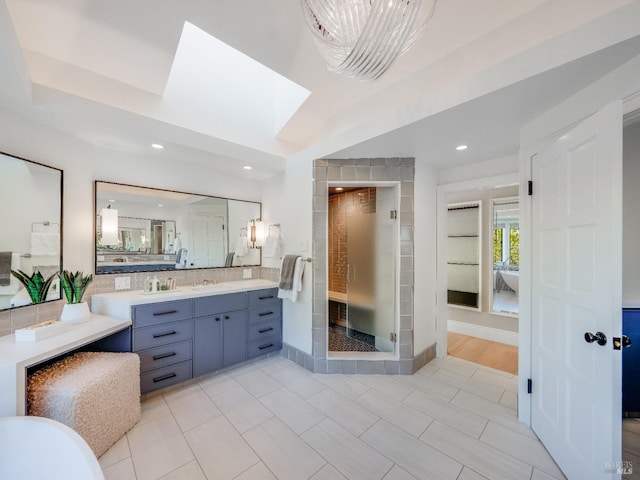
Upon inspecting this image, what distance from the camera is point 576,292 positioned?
1357mm

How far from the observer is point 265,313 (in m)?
2.87

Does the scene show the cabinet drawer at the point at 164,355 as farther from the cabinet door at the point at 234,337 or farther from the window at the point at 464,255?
the window at the point at 464,255

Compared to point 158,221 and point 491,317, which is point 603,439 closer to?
point 491,317

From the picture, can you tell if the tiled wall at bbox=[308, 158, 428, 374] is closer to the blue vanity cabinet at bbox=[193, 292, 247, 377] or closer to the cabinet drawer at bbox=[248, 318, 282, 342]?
the cabinet drawer at bbox=[248, 318, 282, 342]

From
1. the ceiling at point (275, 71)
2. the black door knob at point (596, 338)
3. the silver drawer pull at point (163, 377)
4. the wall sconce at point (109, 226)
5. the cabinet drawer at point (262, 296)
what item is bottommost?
the silver drawer pull at point (163, 377)

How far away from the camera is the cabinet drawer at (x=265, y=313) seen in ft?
9.05

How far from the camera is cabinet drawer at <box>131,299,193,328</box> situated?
6.66 feet

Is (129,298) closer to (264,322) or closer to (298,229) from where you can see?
(264,322)

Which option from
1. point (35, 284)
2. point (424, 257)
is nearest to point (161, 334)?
point (35, 284)

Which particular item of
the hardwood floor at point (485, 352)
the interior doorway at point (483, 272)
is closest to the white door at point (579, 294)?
the hardwood floor at point (485, 352)

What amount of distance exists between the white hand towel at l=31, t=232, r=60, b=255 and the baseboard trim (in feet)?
15.8

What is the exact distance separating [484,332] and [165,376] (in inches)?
158

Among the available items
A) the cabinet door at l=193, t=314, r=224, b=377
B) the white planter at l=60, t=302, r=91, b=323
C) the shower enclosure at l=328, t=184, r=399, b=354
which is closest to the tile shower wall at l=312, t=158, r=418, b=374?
the shower enclosure at l=328, t=184, r=399, b=354

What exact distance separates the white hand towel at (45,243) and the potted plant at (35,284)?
6.5 inches
